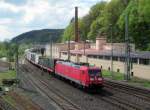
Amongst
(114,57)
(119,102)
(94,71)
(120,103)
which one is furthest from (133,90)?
(114,57)

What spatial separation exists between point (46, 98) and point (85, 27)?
115304mm

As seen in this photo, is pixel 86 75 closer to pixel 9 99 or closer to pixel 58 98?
pixel 58 98

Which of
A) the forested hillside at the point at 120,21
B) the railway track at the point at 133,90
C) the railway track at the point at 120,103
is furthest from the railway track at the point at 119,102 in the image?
the forested hillside at the point at 120,21

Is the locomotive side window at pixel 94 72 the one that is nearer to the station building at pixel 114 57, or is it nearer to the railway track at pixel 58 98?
the railway track at pixel 58 98

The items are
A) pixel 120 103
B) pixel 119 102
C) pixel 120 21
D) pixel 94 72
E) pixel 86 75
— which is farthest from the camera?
pixel 120 21

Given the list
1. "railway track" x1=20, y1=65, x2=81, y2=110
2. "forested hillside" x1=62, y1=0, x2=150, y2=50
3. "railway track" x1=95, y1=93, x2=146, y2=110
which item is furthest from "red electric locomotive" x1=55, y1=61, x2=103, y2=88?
"forested hillside" x1=62, y1=0, x2=150, y2=50

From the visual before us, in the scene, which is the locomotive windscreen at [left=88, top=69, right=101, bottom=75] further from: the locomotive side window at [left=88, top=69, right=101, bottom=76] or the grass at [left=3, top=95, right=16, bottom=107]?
the grass at [left=3, top=95, right=16, bottom=107]

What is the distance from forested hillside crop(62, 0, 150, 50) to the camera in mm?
93575

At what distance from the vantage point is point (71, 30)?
546ft

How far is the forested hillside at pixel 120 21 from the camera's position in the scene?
93575mm

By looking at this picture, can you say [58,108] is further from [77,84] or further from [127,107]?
[77,84]

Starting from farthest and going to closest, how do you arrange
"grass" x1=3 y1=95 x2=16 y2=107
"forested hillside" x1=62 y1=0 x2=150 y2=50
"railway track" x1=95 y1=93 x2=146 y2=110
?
"forested hillside" x1=62 y1=0 x2=150 y2=50, "grass" x1=3 y1=95 x2=16 y2=107, "railway track" x1=95 y1=93 x2=146 y2=110

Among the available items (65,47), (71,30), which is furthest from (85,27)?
(65,47)

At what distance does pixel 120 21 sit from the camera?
10256cm
